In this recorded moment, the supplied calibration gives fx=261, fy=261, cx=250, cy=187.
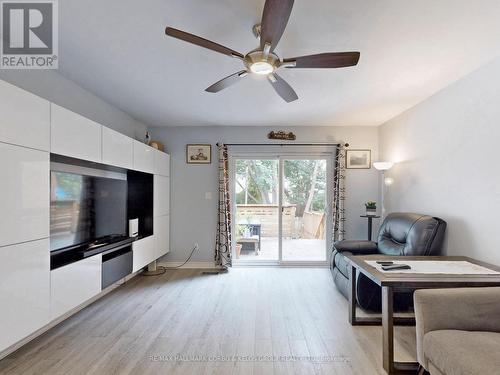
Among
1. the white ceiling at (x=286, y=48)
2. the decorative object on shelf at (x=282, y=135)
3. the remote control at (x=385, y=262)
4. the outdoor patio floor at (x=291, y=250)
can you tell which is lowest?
the outdoor patio floor at (x=291, y=250)

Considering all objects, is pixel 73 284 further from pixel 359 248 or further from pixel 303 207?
pixel 303 207

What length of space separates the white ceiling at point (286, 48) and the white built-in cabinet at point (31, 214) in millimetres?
614

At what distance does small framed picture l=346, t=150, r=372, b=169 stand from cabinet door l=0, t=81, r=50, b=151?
3933 millimetres

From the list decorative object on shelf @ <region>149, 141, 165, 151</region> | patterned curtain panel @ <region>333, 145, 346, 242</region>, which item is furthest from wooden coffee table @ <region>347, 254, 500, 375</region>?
decorative object on shelf @ <region>149, 141, 165, 151</region>

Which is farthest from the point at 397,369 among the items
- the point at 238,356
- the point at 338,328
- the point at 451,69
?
the point at 451,69

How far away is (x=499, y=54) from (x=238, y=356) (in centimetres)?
313

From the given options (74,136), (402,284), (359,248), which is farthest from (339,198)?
(74,136)

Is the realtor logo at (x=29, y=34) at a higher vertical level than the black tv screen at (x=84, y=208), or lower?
higher

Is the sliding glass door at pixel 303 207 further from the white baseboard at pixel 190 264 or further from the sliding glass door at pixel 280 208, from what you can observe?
the white baseboard at pixel 190 264

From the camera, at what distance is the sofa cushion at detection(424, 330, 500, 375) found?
1.21m

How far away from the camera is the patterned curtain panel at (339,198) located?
164 inches

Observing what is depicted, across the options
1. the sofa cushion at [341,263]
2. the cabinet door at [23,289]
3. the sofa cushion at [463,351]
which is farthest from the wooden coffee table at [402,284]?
the cabinet door at [23,289]

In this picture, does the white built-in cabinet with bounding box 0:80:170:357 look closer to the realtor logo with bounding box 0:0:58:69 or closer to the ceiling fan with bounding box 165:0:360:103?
the realtor logo with bounding box 0:0:58:69

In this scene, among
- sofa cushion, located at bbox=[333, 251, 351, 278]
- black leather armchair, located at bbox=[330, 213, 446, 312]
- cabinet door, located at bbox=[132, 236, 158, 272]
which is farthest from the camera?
cabinet door, located at bbox=[132, 236, 158, 272]
